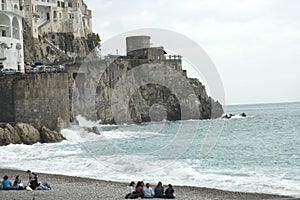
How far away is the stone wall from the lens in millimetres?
41531

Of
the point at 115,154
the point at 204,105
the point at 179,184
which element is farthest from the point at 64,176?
the point at 204,105

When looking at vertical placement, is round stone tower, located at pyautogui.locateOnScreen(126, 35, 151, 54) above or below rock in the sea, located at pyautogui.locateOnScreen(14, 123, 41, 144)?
above

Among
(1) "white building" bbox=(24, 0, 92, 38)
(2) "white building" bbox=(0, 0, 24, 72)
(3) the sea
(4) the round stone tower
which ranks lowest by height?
(3) the sea

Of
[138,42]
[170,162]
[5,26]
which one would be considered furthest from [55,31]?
[170,162]

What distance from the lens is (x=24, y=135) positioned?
129 ft

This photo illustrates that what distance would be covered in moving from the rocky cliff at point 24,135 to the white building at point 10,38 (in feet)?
40.1

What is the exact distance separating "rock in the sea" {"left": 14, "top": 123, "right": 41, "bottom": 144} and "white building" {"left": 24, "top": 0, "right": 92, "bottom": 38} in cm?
3336

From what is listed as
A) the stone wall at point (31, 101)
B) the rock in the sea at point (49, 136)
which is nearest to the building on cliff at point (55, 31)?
the stone wall at point (31, 101)

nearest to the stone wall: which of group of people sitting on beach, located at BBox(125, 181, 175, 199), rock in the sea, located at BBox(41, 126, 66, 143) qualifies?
rock in the sea, located at BBox(41, 126, 66, 143)

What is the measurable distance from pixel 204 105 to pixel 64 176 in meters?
65.6

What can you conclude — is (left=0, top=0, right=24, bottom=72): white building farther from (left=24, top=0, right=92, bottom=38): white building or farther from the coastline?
the coastline

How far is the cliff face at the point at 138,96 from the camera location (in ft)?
209

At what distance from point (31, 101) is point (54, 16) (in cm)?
4001

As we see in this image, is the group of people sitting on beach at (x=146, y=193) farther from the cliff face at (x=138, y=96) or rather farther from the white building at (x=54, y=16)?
the white building at (x=54, y=16)
